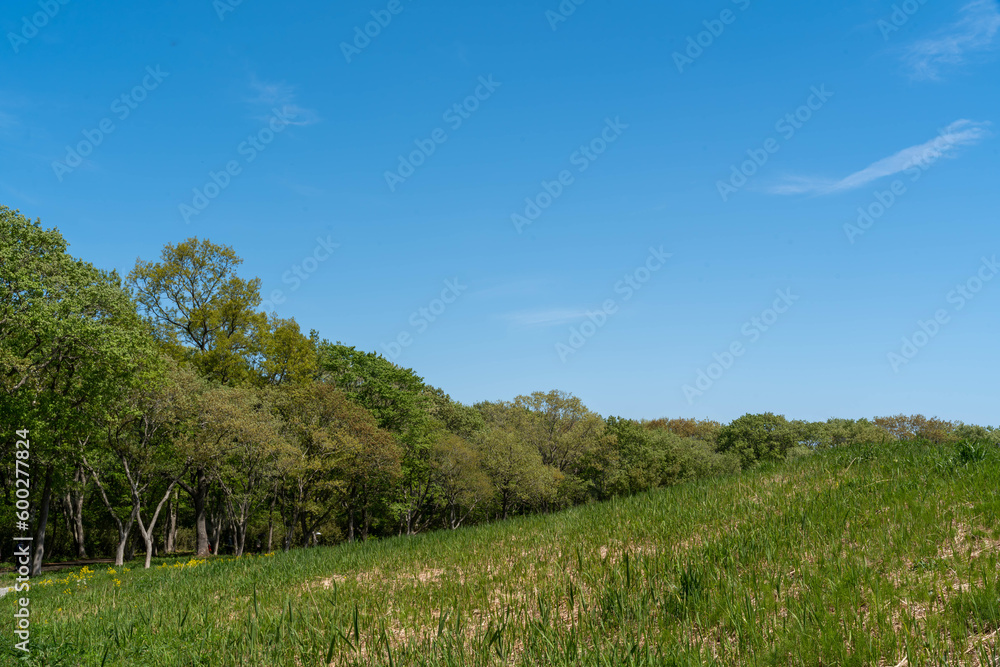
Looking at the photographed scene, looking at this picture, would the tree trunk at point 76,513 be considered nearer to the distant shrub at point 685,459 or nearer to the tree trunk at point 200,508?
the tree trunk at point 200,508

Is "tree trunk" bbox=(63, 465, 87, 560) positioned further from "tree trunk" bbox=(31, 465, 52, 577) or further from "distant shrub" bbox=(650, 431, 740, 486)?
"distant shrub" bbox=(650, 431, 740, 486)

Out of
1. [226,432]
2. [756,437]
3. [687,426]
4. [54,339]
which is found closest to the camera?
[54,339]

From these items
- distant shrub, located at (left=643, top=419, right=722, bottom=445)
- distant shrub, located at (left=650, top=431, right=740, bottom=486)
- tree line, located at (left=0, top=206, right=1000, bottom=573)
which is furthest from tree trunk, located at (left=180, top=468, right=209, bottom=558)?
distant shrub, located at (left=643, top=419, right=722, bottom=445)

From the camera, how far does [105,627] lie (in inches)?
347

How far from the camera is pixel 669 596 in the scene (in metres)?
6.47

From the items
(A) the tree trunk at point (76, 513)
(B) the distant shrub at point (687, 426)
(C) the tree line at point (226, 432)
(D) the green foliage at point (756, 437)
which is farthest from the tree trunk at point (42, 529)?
(B) the distant shrub at point (687, 426)

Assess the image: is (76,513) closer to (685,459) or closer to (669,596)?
(669,596)

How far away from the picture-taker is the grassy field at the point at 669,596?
523 cm

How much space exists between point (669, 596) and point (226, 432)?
1170 inches

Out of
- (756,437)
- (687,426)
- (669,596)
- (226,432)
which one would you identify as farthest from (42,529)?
(687,426)

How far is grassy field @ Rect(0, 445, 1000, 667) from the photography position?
17.2 ft

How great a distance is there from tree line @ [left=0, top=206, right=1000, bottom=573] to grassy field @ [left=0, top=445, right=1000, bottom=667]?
6.48m

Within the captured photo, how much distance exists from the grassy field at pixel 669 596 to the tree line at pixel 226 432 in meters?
6.48

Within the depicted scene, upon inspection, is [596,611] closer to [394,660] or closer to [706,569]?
[706,569]
